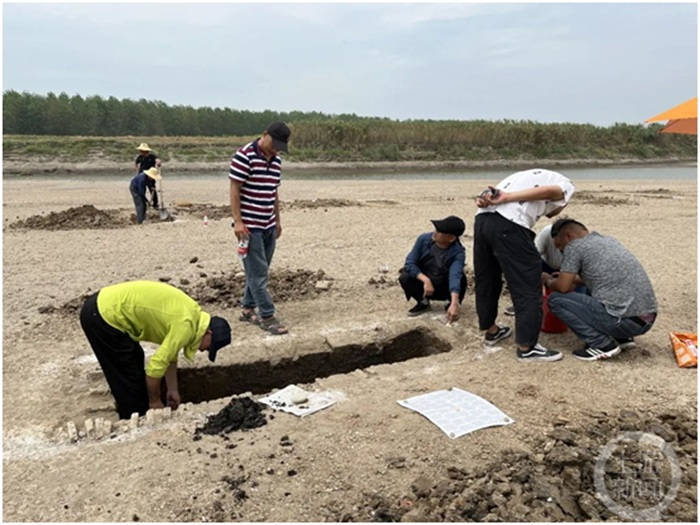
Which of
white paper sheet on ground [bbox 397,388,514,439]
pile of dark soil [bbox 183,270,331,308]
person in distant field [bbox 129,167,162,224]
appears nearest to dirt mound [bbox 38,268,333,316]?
pile of dark soil [bbox 183,270,331,308]

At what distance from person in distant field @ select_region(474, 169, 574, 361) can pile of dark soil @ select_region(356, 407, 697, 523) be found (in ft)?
3.37

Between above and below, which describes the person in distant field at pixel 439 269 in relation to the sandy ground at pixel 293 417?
above

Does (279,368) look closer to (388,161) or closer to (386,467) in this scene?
(386,467)

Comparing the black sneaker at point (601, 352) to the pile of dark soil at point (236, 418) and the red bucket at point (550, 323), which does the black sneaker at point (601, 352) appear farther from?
the pile of dark soil at point (236, 418)

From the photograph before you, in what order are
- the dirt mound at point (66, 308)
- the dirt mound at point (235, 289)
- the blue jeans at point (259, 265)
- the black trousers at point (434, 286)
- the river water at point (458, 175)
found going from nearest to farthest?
the blue jeans at point (259, 265), the black trousers at point (434, 286), the dirt mound at point (66, 308), the dirt mound at point (235, 289), the river water at point (458, 175)

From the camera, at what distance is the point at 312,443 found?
10.0ft

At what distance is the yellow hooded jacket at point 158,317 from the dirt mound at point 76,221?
306 inches

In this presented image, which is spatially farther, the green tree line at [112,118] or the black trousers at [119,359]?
the green tree line at [112,118]

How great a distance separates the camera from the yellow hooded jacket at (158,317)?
335 centimetres

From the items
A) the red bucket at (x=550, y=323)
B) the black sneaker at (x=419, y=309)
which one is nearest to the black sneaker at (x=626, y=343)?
the red bucket at (x=550, y=323)

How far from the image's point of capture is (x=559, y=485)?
2.74 metres

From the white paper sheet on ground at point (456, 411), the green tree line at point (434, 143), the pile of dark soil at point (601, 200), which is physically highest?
the green tree line at point (434, 143)

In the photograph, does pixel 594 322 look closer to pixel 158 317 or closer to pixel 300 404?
pixel 300 404

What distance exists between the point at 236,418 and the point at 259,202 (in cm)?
202
